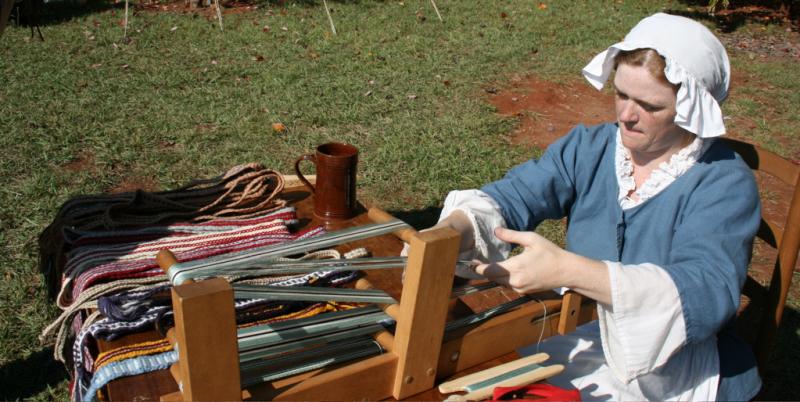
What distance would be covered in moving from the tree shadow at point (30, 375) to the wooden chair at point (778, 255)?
97.8 inches

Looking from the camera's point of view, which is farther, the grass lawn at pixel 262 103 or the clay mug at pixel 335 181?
the grass lawn at pixel 262 103

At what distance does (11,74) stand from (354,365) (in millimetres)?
5805

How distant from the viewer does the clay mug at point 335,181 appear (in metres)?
2.28

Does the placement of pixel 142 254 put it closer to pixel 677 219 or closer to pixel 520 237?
pixel 520 237

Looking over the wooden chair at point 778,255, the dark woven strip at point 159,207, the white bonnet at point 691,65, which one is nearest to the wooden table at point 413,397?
the dark woven strip at point 159,207

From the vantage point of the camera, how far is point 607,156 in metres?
2.00

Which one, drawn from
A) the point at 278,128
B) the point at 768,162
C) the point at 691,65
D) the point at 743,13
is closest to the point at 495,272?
the point at 691,65

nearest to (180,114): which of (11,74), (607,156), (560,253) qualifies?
(11,74)

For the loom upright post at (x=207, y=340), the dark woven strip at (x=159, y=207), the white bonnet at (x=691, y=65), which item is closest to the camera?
the loom upright post at (x=207, y=340)

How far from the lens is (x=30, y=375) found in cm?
270

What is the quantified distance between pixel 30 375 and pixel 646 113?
8.13ft

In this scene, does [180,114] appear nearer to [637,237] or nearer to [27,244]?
[27,244]

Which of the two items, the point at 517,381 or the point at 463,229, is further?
the point at 463,229

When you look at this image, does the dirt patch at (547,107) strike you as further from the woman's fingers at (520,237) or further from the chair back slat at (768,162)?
the woman's fingers at (520,237)
